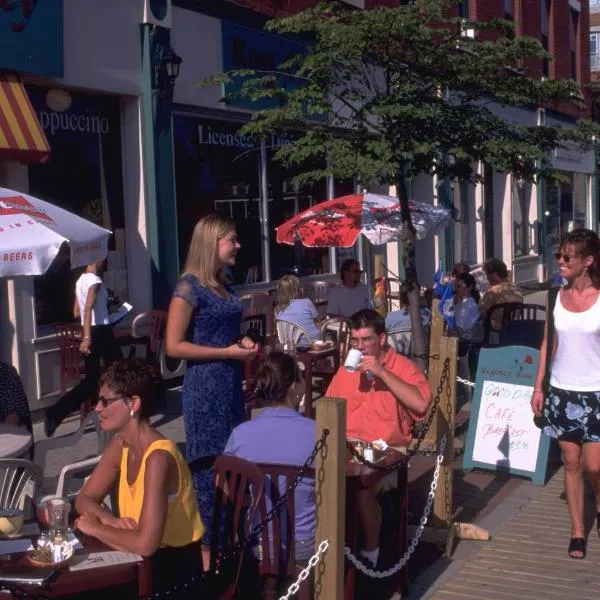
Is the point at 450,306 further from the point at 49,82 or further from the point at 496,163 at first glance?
the point at 49,82

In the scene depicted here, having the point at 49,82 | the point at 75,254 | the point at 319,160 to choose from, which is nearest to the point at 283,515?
the point at 75,254

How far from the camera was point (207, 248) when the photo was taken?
5371 millimetres

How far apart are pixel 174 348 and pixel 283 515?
1.21 m

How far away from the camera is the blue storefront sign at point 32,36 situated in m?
9.63

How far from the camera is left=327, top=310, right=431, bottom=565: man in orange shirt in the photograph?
583 cm

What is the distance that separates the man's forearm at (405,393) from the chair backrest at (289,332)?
4.24 meters

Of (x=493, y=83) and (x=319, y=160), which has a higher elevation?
(x=493, y=83)

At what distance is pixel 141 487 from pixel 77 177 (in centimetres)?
750

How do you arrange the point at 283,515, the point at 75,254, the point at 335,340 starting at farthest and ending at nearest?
1. the point at 335,340
2. the point at 75,254
3. the point at 283,515

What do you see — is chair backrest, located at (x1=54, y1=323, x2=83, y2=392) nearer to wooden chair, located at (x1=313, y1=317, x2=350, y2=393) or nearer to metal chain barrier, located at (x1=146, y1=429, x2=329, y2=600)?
wooden chair, located at (x1=313, y1=317, x2=350, y2=393)

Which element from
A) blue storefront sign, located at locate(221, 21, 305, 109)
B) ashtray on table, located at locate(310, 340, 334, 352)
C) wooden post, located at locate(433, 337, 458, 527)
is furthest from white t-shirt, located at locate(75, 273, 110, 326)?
wooden post, located at locate(433, 337, 458, 527)

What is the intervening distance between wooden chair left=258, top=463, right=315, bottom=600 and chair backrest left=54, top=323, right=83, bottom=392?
6.01 m

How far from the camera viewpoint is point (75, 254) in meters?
6.32

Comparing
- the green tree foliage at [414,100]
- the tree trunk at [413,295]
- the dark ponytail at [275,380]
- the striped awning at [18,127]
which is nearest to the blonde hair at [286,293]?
the green tree foliage at [414,100]
